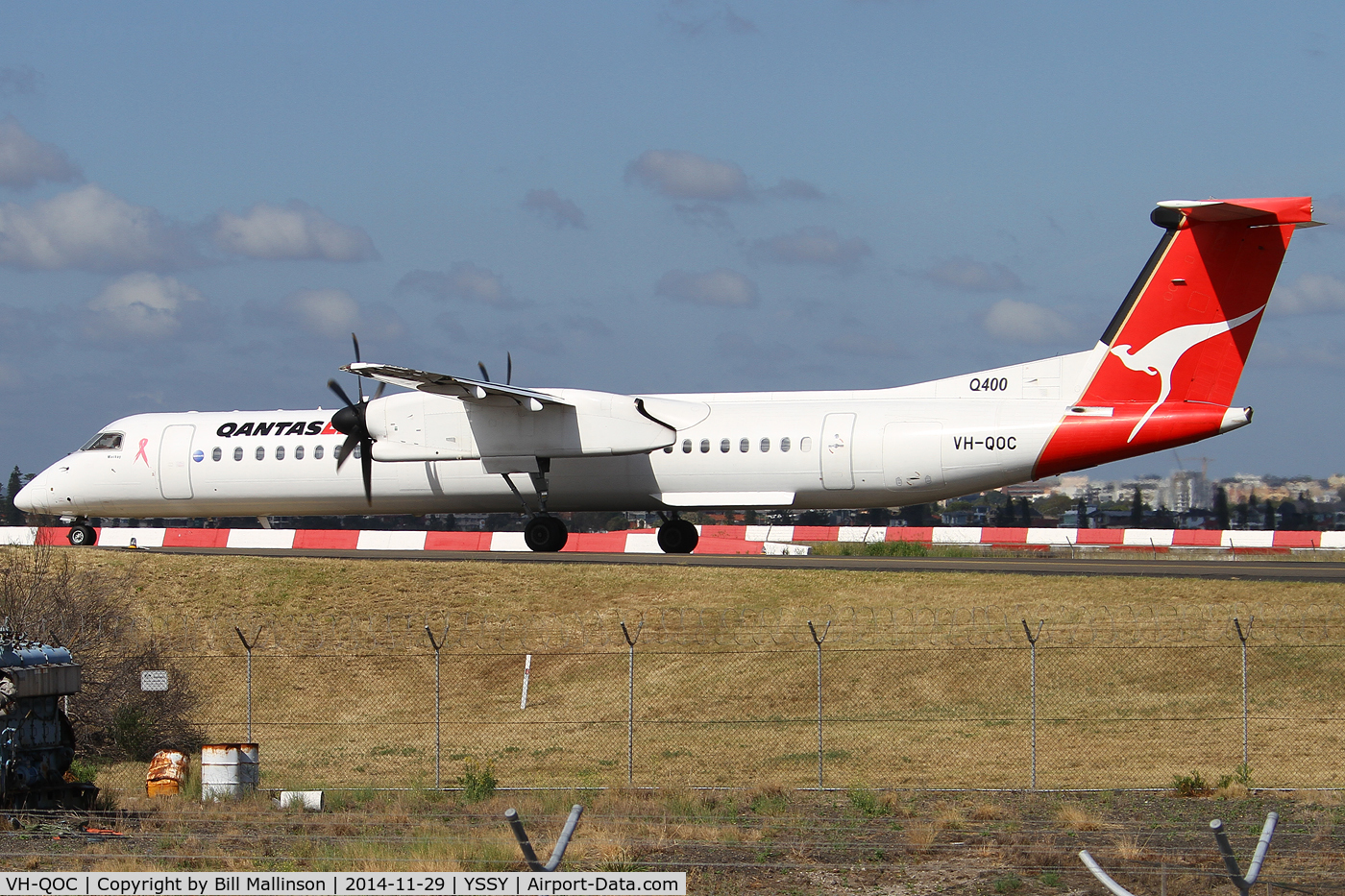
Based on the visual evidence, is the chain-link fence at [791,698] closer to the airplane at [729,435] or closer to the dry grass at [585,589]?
the dry grass at [585,589]

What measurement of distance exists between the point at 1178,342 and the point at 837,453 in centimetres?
743

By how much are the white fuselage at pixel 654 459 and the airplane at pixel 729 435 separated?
0.15 ft

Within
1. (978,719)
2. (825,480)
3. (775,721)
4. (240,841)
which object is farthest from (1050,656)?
(240,841)

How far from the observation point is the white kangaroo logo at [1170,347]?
27.0 meters

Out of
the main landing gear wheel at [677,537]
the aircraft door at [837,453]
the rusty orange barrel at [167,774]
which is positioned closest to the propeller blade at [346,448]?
the main landing gear wheel at [677,537]

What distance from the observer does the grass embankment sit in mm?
19141

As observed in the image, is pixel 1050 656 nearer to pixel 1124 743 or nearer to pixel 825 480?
pixel 1124 743

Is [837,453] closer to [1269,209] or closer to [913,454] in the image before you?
[913,454]

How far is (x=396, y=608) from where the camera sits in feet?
89.4

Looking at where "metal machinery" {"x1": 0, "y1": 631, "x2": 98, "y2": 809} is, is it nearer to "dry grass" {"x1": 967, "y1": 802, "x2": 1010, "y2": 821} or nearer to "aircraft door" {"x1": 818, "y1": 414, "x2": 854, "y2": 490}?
"dry grass" {"x1": 967, "y1": 802, "x2": 1010, "y2": 821}

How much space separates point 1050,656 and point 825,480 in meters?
7.29

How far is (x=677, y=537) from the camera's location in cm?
3228

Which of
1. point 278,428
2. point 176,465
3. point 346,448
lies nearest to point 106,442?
point 176,465

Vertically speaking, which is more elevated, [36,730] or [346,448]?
[346,448]
